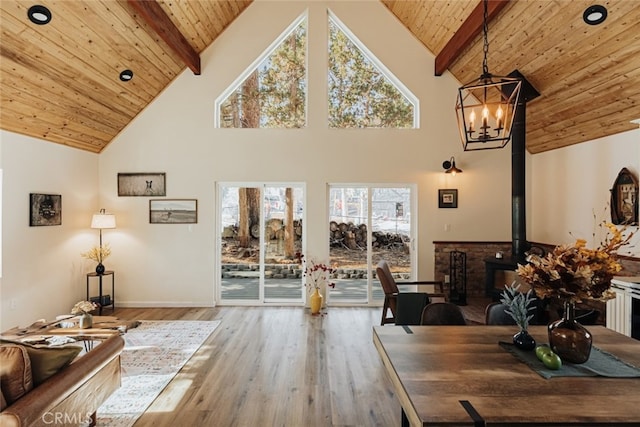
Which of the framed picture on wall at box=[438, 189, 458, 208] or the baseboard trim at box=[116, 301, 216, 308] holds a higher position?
the framed picture on wall at box=[438, 189, 458, 208]

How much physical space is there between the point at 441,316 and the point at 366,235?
3.28 m

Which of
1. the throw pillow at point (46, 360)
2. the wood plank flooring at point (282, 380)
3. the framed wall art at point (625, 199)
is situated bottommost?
the wood plank flooring at point (282, 380)

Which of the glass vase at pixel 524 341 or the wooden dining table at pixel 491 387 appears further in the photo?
the glass vase at pixel 524 341

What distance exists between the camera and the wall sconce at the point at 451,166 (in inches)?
223

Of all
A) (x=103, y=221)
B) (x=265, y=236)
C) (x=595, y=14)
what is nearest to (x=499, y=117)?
(x=595, y=14)

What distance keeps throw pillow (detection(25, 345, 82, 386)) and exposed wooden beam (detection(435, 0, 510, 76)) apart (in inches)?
193

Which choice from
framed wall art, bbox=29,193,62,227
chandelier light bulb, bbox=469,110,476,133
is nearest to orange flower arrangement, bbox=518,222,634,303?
chandelier light bulb, bbox=469,110,476,133

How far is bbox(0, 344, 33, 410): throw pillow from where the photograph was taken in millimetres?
1771

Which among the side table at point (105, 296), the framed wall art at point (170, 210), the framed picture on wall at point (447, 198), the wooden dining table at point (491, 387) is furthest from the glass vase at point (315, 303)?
the wooden dining table at point (491, 387)

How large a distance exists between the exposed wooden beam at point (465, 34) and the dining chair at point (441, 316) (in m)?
3.29

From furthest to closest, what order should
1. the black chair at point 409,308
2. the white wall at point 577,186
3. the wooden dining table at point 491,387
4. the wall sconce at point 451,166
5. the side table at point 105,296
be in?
the wall sconce at point 451,166
the side table at point 105,296
the white wall at point 577,186
the black chair at point 409,308
the wooden dining table at point 491,387

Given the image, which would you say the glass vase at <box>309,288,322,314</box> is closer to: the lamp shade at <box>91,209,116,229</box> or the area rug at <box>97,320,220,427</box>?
the area rug at <box>97,320,220,427</box>

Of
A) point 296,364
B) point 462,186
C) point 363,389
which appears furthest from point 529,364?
point 462,186

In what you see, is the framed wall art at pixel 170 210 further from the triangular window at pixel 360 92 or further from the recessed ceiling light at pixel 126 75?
the triangular window at pixel 360 92
